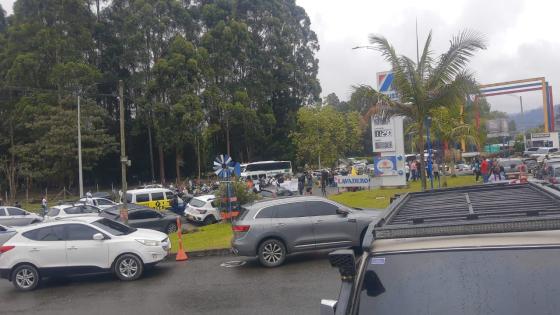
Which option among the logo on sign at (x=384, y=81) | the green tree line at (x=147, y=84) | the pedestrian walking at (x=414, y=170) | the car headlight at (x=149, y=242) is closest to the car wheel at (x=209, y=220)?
the logo on sign at (x=384, y=81)

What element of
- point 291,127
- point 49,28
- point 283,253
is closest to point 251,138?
point 291,127

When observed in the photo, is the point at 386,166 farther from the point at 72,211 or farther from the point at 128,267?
the point at 128,267

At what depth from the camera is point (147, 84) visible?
55.5 metres

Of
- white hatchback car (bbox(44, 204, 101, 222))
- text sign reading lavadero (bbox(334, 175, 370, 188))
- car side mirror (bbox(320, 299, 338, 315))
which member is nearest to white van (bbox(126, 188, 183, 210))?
white hatchback car (bbox(44, 204, 101, 222))

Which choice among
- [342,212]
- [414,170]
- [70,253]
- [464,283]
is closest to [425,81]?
[342,212]

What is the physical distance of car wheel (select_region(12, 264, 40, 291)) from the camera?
43.9 feet

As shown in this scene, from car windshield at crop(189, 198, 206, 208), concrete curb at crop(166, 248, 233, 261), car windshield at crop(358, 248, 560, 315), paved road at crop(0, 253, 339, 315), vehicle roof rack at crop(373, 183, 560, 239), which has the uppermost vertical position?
vehicle roof rack at crop(373, 183, 560, 239)

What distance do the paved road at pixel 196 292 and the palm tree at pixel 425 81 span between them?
6786mm

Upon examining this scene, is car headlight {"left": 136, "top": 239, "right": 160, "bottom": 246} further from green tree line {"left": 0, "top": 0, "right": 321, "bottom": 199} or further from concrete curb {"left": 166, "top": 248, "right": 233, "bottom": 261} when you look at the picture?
green tree line {"left": 0, "top": 0, "right": 321, "bottom": 199}

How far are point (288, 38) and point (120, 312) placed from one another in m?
56.1

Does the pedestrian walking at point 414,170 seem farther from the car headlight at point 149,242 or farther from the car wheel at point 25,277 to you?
the car wheel at point 25,277

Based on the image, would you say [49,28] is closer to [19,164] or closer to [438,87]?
[19,164]

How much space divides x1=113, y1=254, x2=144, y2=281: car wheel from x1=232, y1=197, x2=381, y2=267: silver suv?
7.40ft

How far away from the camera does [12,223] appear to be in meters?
27.5
